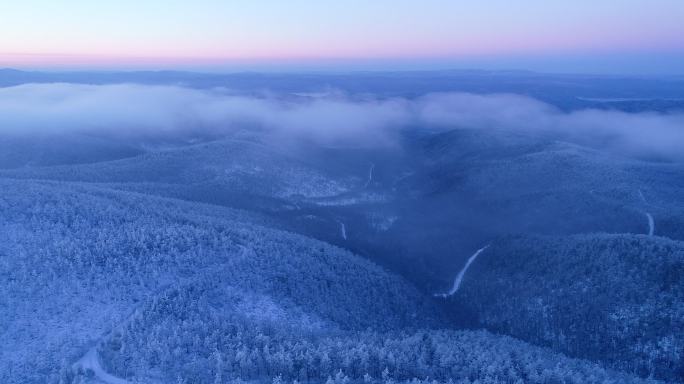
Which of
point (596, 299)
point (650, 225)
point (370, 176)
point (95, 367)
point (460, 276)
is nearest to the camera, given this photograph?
point (95, 367)

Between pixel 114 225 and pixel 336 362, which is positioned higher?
pixel 114 225

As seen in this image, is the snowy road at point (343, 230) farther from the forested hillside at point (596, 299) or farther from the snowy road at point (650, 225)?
the snowy road at point (650, 225)

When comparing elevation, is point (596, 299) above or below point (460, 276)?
above

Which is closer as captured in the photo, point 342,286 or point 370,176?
point 342,286

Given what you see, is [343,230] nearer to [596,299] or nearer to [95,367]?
[596,299]

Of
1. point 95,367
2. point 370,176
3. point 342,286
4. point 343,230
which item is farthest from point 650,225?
point 95,367

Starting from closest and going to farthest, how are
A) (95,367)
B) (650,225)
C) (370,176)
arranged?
(95,367) < (650,225) < (370,176)

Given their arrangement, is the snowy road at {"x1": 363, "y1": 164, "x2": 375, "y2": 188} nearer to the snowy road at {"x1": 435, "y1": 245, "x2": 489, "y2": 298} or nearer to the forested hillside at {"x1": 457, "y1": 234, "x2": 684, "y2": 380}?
the snowy road at {"x1": 435, "y1": 245, "x2": 489, "y2": 298}

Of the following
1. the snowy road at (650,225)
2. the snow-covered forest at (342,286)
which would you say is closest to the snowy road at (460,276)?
the snow-covered forest at (342,286)

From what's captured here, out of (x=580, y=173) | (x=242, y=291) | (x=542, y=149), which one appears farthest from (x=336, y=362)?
(x=542, y=149)

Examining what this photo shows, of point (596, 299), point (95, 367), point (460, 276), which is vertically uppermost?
point (95, 367)

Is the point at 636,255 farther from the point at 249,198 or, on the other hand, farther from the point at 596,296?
the point at 249,198
